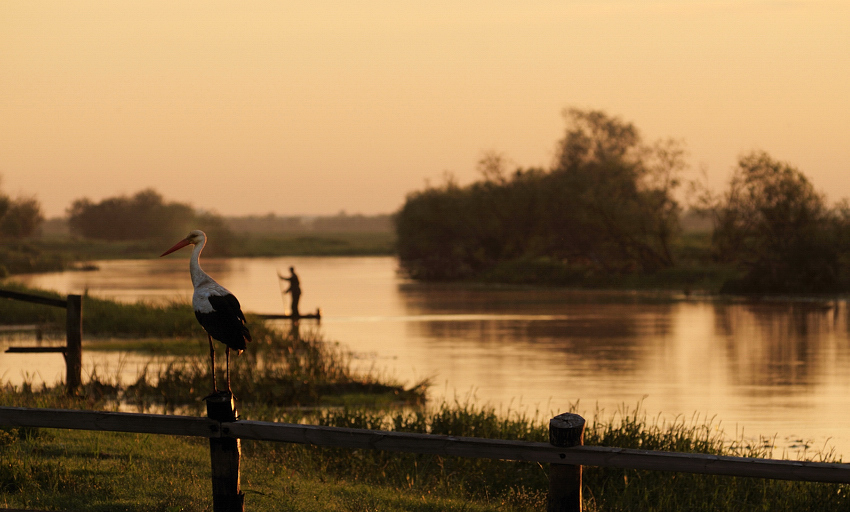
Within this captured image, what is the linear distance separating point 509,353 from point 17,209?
7858cm

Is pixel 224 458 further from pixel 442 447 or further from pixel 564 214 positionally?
pixel 564 214

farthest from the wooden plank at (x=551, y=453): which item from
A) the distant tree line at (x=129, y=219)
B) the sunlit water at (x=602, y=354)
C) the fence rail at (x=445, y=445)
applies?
the distant tree line at (x=129, y=219)

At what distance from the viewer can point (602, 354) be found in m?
31.3

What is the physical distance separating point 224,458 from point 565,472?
251cm

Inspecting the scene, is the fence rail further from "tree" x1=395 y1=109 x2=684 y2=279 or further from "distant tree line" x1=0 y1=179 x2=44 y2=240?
"distant tree line" x1=0 y1=179 x2=44 y2=240

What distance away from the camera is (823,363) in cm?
2927

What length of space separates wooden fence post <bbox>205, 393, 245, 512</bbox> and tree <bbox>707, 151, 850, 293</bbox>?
4999 centimetres

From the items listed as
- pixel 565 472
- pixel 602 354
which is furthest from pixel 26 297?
pixel 602 354

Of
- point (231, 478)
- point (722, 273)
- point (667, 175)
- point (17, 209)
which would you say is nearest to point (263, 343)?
point (231, 478)

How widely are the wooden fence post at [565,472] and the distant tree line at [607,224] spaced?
49.7m

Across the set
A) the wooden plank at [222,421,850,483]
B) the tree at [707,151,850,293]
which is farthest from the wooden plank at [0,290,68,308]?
the tree at [707,151,850,293]

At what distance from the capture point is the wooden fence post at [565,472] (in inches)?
261

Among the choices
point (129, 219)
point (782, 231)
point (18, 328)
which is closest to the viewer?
point (18, 328)

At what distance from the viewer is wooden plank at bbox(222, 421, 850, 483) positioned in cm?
622
